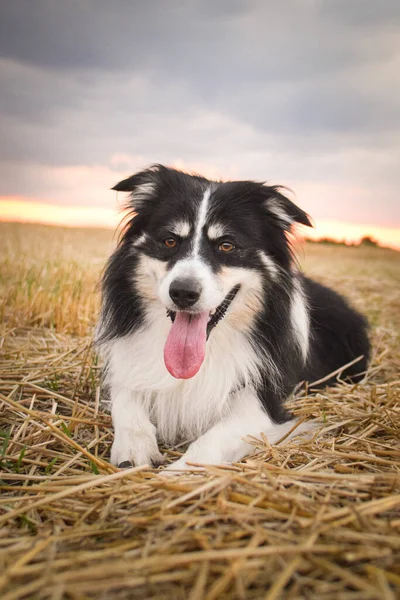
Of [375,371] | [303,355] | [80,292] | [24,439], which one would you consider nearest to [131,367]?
[24,439]

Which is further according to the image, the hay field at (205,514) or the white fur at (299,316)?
the white fur at (299,316)

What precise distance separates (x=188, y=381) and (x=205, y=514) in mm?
1278

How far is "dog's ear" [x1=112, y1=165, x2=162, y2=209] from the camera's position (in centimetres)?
314

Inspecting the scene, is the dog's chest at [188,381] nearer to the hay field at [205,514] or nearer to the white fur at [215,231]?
the hay field at [205,514]

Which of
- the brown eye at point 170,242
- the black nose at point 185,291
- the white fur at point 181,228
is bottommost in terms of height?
the black nose at point 185,291

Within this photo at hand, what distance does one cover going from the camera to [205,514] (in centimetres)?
176

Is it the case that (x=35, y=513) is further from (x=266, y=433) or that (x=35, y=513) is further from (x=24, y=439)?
(x=266, y=433)

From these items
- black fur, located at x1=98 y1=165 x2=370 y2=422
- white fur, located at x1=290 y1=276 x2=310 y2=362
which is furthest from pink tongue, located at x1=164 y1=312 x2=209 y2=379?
white fur, located at x1=290 y1=276 x2=310 y2=362

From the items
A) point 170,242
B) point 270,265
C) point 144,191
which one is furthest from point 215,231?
point 144,191

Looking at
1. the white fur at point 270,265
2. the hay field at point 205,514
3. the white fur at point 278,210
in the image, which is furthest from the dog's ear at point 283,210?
the hay field at point 205,514

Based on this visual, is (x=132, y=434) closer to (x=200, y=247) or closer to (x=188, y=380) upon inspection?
(x=188, y=380)

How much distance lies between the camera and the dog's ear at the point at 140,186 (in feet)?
10.3

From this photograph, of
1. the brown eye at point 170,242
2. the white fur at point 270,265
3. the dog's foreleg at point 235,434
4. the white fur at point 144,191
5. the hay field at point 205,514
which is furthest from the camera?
the white fur at point 144,191

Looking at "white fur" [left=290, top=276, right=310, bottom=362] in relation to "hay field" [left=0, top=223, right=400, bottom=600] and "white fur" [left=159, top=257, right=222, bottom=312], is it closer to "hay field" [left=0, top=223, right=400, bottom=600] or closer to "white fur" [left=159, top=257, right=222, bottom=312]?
"hay field" [left=0, top=223, right=400, bottom=600]
